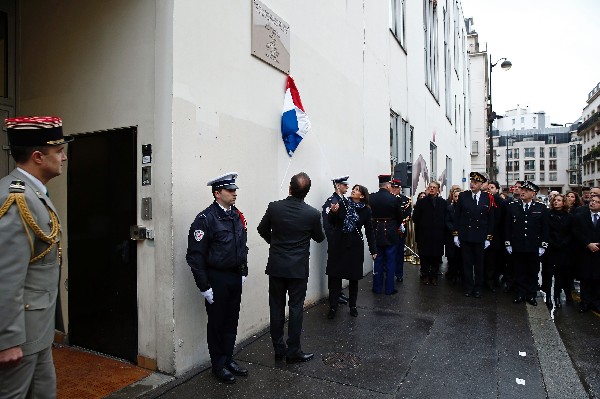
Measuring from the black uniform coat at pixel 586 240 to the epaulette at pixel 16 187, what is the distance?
7.39 m

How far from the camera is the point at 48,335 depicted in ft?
7.18

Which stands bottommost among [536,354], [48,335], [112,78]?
[536,354]

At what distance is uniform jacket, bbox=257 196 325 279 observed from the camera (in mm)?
4281

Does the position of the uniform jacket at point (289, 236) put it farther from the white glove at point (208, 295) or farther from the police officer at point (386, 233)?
the police officer at point (386, 233)

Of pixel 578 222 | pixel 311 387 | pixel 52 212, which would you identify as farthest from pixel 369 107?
pixel 52 212

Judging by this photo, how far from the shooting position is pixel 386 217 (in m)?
7.20

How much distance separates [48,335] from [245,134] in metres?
3.21

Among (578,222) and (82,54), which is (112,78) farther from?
(578,222)

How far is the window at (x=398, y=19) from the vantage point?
37.5 feet

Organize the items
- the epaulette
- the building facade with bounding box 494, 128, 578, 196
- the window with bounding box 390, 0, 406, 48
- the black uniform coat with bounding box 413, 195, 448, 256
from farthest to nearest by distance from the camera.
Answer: the building facade with bounding box 494, 128, 578, 196 → the window with bounding box 390, 0, 406, 48 → the black uniform coat with bounding box 413, 195, 448, 256 → the epaulette

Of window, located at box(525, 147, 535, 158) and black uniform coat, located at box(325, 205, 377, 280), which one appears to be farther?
window, located at box(525, 147, 535, 158)

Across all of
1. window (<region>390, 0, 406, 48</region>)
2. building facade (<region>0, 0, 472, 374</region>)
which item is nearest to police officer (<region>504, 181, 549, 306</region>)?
building facade (<region>0, 0, 472, 374</region>)

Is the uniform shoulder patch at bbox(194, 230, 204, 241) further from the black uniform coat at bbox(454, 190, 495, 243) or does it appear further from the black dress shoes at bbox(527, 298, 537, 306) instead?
the black dress shoes at bbox(527, 298, 537, 306)

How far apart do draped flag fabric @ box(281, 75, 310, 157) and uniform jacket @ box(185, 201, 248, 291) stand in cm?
208
